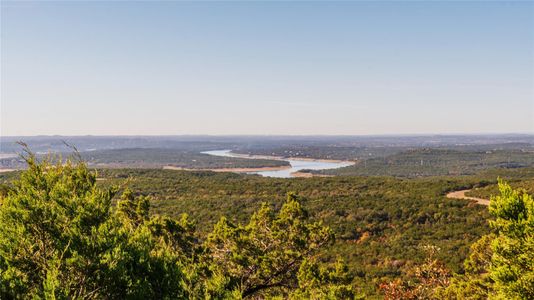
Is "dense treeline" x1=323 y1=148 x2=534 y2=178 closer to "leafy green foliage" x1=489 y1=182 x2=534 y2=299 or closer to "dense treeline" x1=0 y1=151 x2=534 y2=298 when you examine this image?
"dense treeline" x1=0 y1=151 x2=534 y2=298

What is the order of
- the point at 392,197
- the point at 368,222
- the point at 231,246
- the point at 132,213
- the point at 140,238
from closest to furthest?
the point at 140,238, the point at 231,246, the point at 132,213, the point at 368,222, the point at 392,197

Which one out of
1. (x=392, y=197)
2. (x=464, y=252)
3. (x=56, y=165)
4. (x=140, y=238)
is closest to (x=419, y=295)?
(x=140, y=238)

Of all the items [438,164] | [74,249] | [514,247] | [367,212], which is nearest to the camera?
[74,249]

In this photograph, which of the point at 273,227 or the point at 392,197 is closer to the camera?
the point at 273,227

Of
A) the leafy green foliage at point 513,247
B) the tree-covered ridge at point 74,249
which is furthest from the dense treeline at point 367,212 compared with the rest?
the tree-covered ridge at point 74,249

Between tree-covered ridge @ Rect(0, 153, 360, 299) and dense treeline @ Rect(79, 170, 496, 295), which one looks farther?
dense treeline @ Rect(79, 170, 496, 295)

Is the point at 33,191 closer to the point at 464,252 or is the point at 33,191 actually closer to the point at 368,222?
the point at 464,252

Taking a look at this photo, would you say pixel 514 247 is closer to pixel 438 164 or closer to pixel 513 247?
pixel 513 247

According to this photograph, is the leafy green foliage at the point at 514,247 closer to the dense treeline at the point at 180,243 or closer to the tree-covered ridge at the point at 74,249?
the dense treeline at the point at 180,243

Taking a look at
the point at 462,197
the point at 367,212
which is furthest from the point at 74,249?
the point at 462,197

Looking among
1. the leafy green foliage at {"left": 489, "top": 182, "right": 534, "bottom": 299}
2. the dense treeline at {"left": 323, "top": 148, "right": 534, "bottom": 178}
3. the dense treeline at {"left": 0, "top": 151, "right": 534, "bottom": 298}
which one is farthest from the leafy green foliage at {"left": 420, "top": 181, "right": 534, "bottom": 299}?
the dense treeline at {"left": 323, "top": 148, "right": 534, "bottom": 178}

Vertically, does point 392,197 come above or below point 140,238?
below
